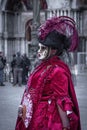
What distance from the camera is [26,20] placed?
98.1ft

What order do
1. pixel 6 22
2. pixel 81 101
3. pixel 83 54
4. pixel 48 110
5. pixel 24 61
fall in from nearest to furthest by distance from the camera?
pixel 48 110
pixel 81 101
pixel 24 61
pixel 83 54
pixel 6 22

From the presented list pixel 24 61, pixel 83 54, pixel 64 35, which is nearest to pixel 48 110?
pixel 64 35

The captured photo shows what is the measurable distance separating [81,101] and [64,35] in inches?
356

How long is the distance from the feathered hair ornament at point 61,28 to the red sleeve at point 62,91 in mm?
350

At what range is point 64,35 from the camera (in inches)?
166

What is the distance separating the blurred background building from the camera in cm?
2716

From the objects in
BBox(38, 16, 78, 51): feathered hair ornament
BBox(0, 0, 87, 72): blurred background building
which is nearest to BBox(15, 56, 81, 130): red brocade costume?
BBox(38, 16, 78, 51): feathered hair ornament

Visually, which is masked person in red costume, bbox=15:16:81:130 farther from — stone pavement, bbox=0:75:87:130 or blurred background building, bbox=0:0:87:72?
blurred background building, bbox=0:0:87:72

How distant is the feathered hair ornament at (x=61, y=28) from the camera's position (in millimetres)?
4230

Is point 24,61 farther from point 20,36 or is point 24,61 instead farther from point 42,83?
point 42,83

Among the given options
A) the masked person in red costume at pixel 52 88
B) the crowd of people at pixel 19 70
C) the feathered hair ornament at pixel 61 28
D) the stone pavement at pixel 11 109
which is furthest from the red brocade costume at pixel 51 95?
the crowd of people at pixel 19 70

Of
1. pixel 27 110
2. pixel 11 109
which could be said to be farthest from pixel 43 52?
pixel 11 109

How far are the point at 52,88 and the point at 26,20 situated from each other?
25992 millimetres

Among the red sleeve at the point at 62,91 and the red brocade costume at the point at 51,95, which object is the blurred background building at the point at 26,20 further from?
the red sleeve at the point at 62,91
